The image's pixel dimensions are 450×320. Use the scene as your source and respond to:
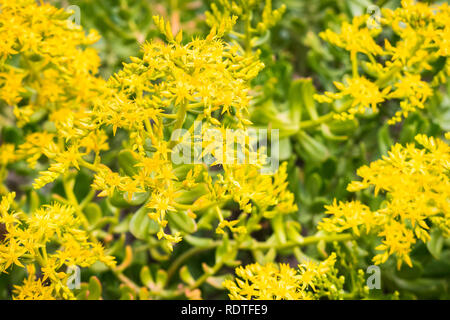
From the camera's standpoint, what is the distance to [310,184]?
4.16ft

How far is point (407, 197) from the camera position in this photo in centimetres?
87

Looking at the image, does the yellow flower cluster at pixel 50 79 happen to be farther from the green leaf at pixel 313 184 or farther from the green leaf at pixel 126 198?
the green leaf at pixel 313 184

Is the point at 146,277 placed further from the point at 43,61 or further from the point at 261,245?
the point at 43,61

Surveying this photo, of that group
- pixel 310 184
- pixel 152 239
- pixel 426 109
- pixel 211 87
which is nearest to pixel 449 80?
pixel 426 109

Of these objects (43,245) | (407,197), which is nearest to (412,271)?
(407,197)

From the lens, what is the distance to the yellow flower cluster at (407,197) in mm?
866

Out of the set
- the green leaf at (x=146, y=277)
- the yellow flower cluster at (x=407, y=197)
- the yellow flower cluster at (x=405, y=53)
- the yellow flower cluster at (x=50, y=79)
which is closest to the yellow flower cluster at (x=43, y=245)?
the yellow flower cluster at (x=50, y=79)

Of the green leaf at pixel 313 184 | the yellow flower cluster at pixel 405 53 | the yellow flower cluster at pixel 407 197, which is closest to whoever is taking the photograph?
the yellow flower cluster at pixel 407 197

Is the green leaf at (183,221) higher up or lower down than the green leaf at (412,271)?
higher up

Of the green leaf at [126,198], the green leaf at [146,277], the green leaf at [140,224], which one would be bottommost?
the green leaf at [146,277]

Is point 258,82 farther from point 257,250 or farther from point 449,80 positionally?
point 449,80

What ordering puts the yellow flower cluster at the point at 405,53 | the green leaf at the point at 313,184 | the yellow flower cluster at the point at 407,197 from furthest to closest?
the green leaf at the point at 313,184 < the yellow flower cluster at the point at 405,53 < the yellow flower cluster at the point at 407,197

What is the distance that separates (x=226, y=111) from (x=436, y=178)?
0.46 m

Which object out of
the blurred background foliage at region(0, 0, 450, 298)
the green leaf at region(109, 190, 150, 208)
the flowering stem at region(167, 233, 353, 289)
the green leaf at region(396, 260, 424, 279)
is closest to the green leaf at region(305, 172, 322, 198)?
the blurred background foliage at region(0, 0, 450, 298)
